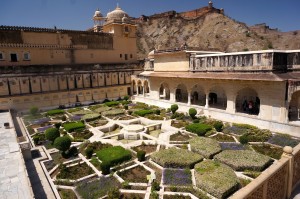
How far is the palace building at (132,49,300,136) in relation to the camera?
635 inches

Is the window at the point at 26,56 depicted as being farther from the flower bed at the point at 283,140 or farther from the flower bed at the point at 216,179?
the flower bed at the point at 283,140

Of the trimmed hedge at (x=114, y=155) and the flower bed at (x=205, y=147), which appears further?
the flower bed at (x=205, y=147)

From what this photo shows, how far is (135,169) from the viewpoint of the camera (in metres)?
11.5

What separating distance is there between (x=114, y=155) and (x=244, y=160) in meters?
6.92

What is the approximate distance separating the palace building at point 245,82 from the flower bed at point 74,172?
13042 mm

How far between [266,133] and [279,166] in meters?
8.59

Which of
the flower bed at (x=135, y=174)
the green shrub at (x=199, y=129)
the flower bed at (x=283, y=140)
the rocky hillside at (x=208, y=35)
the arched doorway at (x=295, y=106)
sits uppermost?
the rocky hillside at (x=208, y=35)

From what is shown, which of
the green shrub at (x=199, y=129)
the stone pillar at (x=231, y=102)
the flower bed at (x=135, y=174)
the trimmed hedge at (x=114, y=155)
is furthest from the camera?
the stone pillar at (x=231, y=102)

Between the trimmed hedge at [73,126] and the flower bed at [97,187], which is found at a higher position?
the trimmed hedge at [73,126]

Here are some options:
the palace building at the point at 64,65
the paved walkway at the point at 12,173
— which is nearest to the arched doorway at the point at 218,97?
the palace building at the point at 64,65

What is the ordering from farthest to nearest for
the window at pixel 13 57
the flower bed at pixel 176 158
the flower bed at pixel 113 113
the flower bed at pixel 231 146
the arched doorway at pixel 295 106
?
the window at pixel 13 57, the flower bed at pixel 113 113, the arched doorway at pixel 295 106, the flower bed at pixel 231 146, the flower bed at pixel 176 158

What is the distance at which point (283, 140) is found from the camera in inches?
559

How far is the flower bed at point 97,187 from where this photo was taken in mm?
9141

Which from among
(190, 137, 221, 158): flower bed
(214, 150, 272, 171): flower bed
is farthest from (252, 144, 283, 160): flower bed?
(190, 137, 221, 158): flower bed
